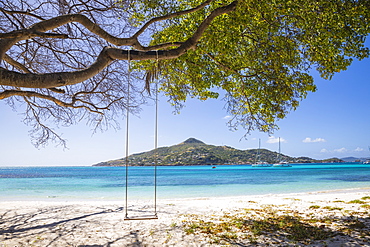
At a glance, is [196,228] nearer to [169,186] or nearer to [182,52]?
[182,52]

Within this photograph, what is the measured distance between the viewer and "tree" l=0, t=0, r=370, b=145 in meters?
4.24

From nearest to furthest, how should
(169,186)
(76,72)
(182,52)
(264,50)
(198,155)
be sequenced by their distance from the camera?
(76,72), (182,52), (264,50), (169,186), (198,155)

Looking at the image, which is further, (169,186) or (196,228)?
(169,186)

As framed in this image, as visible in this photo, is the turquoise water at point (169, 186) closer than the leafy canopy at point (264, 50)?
No

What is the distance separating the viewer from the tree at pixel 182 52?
4.24 meters

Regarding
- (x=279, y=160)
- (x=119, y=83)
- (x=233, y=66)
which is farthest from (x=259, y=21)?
(x=279, y=160)

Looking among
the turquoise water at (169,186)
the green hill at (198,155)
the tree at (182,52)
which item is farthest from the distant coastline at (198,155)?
the tree at (182,52)

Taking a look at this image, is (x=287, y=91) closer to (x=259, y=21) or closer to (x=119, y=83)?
(x=259, y=21)

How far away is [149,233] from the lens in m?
4.78

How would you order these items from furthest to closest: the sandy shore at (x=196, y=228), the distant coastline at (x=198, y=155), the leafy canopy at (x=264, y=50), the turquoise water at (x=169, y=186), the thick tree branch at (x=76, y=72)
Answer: the distant coastline at (x=198, y=155) < the turquoise water at (x=169, y=186) < the leafy canopy at (x=264, y=50) < the sandy shore at (x=196, y=228) < the thick tree branch at (x=76, y=72)

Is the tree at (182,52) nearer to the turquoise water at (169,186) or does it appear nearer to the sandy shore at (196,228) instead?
the sandy shore at (196,228)

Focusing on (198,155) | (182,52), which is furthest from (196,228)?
(198,155)

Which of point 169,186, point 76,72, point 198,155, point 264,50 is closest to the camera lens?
point 76,72

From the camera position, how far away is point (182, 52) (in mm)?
4441
